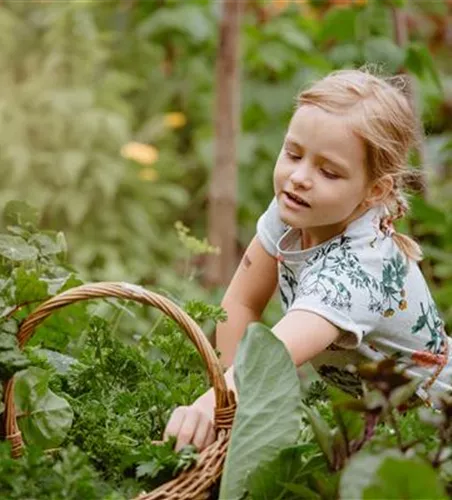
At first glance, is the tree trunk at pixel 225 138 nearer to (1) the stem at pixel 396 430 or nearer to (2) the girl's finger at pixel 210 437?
(2) the girl's finger at pixel 210 437

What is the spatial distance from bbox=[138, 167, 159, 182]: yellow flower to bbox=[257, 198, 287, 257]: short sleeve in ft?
11.3

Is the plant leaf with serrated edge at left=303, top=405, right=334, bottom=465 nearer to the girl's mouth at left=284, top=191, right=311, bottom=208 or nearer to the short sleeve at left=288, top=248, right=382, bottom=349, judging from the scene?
the short sleeve at left=288, top=248, right=382, bottom=349

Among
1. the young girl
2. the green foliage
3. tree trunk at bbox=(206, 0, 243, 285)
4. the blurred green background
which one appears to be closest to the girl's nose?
the young girl

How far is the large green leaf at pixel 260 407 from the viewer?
1278 millimetres

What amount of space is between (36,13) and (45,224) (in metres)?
1.02

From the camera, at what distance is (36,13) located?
5.25 metres

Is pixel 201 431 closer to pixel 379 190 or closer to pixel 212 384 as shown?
pixel 212 384

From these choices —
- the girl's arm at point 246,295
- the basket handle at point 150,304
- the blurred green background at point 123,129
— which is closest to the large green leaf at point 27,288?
the basket handle at point 150,304

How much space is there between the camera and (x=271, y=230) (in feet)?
5.73

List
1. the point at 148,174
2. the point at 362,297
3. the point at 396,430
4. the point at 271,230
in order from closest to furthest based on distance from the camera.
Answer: the point at 396,430, the point at 362,297, the point at 271,230, the point at 148,174

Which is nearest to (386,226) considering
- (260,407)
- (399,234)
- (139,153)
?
(399,234)

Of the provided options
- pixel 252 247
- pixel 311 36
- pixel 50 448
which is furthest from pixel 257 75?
pixel 50 448

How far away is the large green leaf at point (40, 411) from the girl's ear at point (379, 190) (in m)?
0.53

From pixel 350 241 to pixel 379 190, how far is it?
9 cm
